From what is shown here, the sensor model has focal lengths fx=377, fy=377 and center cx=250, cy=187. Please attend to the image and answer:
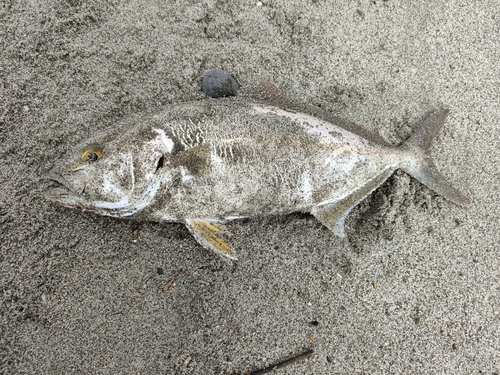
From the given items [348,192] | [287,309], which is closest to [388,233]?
[348,192]

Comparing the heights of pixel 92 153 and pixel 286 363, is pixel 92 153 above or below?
above

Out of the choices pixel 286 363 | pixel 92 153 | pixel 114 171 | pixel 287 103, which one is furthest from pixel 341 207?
pixel 92 153

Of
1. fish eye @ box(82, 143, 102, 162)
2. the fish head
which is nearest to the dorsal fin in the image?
the fish head

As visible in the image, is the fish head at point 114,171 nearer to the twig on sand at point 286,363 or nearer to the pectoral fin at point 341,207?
the pectoral fin at point 341,207

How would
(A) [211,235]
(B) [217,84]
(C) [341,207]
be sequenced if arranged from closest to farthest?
(A) [211,235], (C) [341,207], (B) [217,84]

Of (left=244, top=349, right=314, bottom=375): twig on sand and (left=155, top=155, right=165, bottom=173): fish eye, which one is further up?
(left=155, top=155, right=165, bottom=173): fish eye

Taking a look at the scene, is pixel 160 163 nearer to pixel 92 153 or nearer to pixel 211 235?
pixel 92 153

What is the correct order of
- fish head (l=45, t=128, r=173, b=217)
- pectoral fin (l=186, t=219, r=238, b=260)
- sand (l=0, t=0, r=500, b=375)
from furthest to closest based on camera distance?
sand (l=0, t=0, r=500, b=375), pectoral fin (l=186, t=219, r=238, b=260), fish head (l=45, t=128, r=173, b=217)

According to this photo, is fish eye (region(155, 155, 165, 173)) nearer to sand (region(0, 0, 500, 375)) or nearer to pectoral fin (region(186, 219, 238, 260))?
pectoral fin (region(186, 219, 238, 260))

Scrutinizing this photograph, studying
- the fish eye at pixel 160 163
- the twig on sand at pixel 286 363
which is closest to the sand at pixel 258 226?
the twig on sand at pixel 286 363
